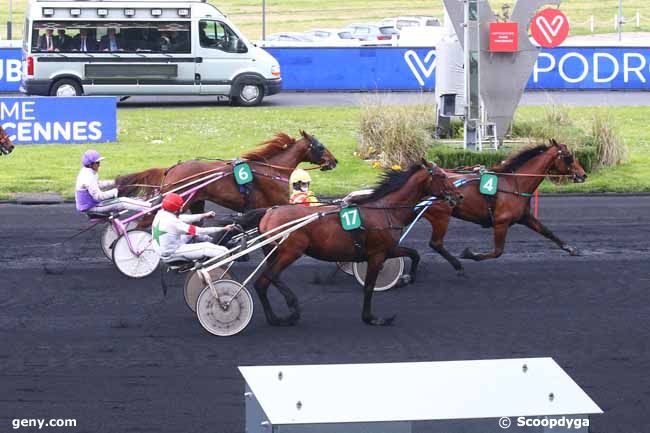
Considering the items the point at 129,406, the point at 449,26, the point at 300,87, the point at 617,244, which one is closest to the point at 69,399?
the point at 129,406

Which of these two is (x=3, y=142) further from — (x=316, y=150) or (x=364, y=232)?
→ (x=364, y=232)

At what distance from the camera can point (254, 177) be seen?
41.5ft

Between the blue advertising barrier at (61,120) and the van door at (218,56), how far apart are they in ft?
19.2

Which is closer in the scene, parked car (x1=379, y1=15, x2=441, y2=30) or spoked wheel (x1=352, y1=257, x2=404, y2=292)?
spoked wheel (x1=352, y1=257, x2=404, y2=292)

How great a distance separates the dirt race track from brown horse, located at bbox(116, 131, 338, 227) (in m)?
0.79

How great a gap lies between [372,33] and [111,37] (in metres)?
17.5

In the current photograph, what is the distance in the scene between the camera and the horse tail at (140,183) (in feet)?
42.3

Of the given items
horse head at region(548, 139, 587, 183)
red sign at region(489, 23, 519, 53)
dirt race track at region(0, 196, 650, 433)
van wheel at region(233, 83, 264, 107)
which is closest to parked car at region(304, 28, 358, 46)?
van wheel at region(233, 83, 264, 107)

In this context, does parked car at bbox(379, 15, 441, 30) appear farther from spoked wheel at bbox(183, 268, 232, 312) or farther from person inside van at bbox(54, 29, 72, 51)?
spoked wheel at bbox(183, 268, 232, 312)

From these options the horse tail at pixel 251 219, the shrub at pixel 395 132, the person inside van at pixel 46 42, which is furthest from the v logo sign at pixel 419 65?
the horse tail at pixel 251 219

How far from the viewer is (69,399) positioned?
26.6ft

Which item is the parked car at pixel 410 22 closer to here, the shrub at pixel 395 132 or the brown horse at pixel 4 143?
the shrub at pixel 395 132

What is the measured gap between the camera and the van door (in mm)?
27797

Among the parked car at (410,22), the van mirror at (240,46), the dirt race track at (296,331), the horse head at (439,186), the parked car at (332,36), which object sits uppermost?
the parked car at (410,22)
